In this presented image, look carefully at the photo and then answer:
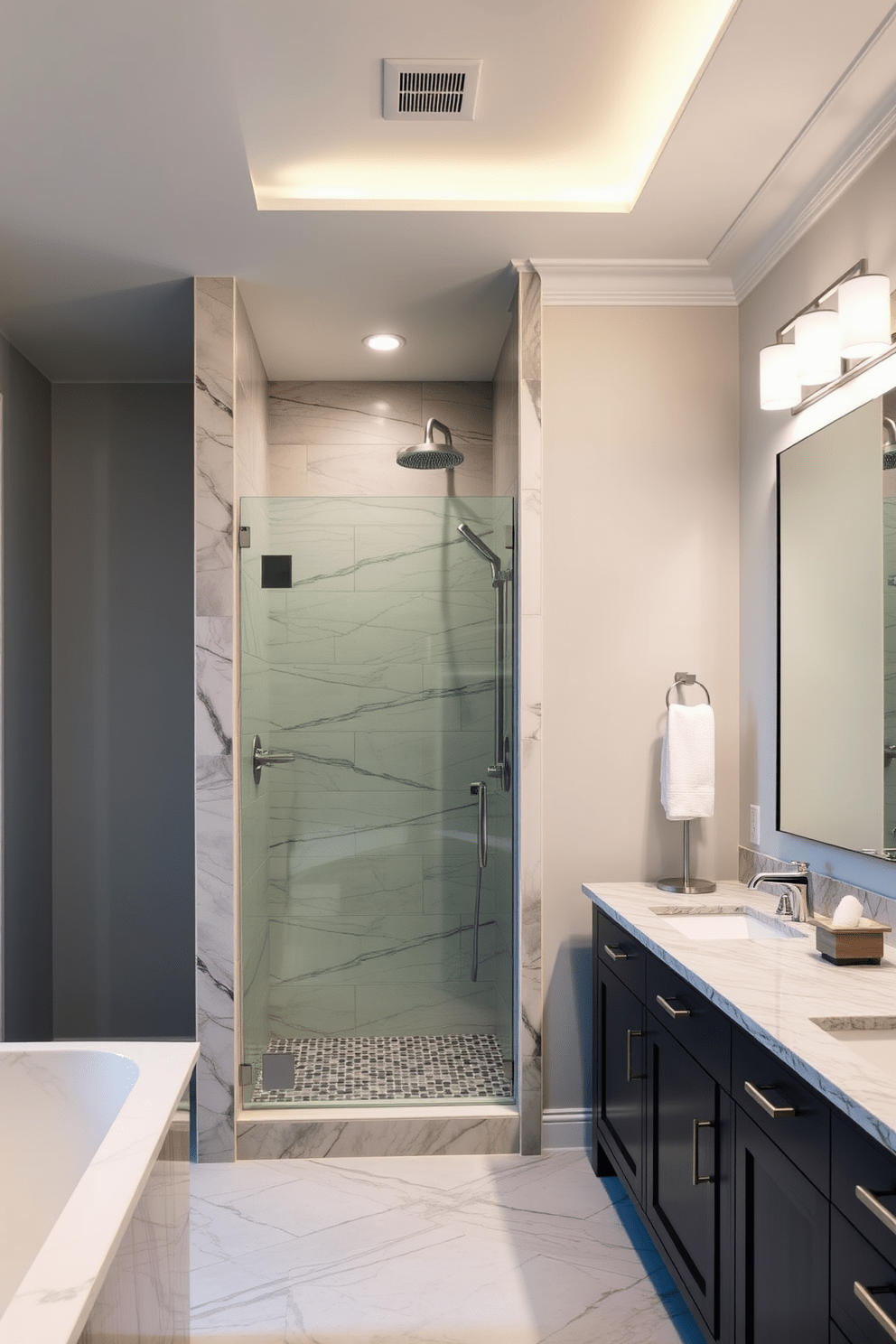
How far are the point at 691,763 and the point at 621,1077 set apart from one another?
2.78 ft

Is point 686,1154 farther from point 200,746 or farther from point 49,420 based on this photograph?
point 49,420

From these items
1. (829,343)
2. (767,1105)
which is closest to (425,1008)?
(767,1105)

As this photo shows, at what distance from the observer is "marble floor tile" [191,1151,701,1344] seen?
210 centimetres

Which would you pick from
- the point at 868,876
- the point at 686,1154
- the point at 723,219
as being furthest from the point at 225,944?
the point at 723,219

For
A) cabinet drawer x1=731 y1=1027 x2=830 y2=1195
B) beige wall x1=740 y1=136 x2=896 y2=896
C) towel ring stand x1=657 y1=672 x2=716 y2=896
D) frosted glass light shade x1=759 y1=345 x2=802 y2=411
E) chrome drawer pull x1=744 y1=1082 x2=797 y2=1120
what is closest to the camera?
cabinet drawer x1=731 y1=1027 x2=830 y2=1195

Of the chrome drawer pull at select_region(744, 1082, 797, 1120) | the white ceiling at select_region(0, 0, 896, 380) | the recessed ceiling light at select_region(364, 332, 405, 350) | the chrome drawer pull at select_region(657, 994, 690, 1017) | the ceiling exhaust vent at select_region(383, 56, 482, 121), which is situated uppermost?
the ceiling exhaust vent at select_region(383, 56, 482, 121)

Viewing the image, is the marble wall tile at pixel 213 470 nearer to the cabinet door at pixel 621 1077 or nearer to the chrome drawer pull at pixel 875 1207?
the cabinet door at pixel 621 1077

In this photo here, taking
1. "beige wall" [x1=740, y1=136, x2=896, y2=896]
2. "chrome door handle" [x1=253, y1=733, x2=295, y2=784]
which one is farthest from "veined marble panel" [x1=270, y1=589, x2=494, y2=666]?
→ "beige wall" [x1=740, y1=136, x2=896, y2=896]

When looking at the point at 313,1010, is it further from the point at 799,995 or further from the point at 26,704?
the point at 799,995

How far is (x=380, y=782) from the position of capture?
3051 millimetres

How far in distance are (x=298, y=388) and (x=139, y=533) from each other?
86 cm

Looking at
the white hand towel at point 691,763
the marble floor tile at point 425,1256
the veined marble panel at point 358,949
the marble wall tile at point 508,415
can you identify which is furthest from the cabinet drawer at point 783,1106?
the marble wall tile at point 508,415

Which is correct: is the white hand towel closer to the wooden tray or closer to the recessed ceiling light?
the wooden tray

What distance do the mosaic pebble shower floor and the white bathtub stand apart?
125 cm
